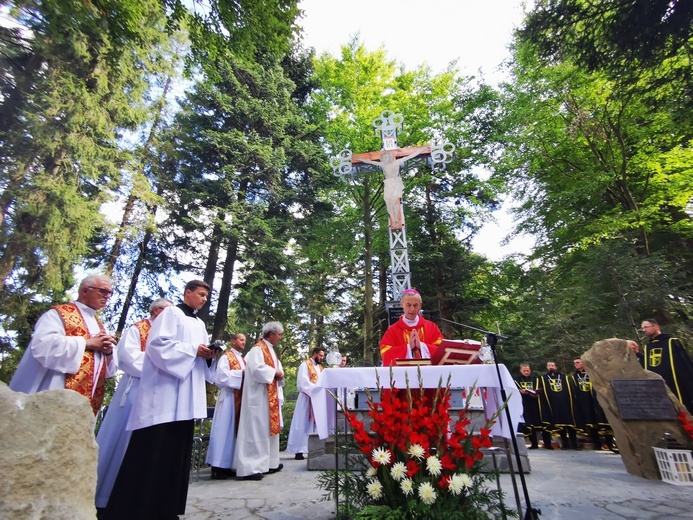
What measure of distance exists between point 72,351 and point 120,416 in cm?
108

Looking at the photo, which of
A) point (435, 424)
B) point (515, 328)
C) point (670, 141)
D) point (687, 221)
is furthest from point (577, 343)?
point (435, 424)

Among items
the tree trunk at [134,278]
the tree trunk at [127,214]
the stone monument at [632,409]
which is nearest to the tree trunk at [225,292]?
the tree trunk at [134,278]

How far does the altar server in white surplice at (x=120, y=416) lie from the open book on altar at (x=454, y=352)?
2558 millimetres

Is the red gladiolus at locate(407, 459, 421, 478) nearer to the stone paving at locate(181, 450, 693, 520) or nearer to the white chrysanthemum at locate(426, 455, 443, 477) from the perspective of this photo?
the white chrysanthemum at locate(426, 455, 443, 477)

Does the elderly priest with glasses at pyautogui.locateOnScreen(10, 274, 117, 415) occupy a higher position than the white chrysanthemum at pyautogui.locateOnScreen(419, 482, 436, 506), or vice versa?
the elderly priest with glasses at pyautogui.locateOnScreen(10, 274, 117, 415)

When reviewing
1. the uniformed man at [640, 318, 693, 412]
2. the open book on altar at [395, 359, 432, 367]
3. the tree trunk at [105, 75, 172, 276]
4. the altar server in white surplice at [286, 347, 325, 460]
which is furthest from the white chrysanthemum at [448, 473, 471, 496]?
the tree trunk at [105, 75, 172, 276]

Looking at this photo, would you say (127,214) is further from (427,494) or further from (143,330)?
(427,494)

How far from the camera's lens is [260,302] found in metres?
12.8

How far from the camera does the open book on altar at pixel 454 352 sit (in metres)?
3.25

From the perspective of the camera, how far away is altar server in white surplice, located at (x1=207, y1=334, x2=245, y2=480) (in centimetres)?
529

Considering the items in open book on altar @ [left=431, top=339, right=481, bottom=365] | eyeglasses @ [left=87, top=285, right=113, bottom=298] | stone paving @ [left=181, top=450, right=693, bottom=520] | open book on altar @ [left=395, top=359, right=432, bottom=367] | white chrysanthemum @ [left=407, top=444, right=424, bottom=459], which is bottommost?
stone paving @ [left=181, top=450, right=693, bottom=520]

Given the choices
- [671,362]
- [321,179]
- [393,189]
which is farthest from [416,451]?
[321,179]

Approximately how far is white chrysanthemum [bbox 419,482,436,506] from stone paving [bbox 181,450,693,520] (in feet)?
3.84

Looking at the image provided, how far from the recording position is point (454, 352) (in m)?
3.26
